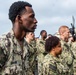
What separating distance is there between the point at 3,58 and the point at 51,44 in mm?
2653

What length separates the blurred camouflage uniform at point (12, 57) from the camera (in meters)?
4.22

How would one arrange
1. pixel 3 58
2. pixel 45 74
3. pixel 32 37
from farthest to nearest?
pixel 32 37 < pixel 45 74 < pixel 3 58

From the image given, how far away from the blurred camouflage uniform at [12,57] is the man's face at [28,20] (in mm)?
173

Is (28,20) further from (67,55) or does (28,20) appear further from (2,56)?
(67,55)

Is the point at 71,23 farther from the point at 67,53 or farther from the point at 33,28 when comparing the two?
the point at 33,28

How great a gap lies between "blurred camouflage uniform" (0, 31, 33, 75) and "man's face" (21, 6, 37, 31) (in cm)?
17

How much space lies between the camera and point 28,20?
4.30 meters

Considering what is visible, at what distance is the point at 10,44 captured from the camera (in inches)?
170

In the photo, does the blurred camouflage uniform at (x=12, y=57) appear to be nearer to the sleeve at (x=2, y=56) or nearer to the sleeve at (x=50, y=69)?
the sleeve at (x=2, y=56)

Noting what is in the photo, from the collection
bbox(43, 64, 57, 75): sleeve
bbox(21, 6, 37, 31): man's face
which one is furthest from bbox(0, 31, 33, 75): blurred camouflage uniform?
bbox(43, 64, 57, 75): sleeve

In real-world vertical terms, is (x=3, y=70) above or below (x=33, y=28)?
below

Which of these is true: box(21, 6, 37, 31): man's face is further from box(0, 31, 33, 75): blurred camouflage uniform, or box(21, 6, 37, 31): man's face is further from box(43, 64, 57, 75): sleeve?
box(43, 64, 57, 75): sleeve

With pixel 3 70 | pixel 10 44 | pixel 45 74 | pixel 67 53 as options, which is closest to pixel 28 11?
pixel 10 44

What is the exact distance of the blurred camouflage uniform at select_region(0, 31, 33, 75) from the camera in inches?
166
